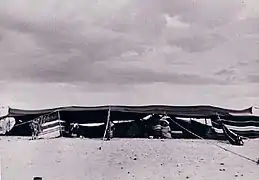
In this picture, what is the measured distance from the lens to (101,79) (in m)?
4.36

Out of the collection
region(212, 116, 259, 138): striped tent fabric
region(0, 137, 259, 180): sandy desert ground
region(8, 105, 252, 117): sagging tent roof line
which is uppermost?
region(8, 105, 252, 117): sagging tent roof line

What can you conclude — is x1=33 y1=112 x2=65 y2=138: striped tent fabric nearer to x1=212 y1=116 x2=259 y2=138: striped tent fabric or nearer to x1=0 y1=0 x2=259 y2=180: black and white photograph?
x1=0 y1=0 x2=259 y2=180: black and white photograph

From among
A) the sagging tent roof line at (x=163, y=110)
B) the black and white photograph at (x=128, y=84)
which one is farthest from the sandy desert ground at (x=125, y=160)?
the sagging tent roof line at (x=163, y=110)

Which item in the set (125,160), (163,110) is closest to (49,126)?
(125,160)

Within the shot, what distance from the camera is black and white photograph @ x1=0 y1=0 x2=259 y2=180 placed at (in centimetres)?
432

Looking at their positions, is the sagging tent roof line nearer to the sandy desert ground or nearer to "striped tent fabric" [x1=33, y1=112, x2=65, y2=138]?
"striped tent fabric" [x1=33, y1=112, x2=65, y2=138]

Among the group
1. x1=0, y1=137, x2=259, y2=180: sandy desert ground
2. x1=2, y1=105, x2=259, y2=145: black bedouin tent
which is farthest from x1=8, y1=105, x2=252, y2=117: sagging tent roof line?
x1=0, y1=137, x2=259, y2=180: sandy desert ground

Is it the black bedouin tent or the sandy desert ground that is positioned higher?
the black bedouin tent

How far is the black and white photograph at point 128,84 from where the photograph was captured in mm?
4320

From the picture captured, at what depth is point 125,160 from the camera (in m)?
4.30

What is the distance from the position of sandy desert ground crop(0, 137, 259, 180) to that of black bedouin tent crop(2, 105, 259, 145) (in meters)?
0.06

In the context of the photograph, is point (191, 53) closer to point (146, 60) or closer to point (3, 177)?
point (146, 60)

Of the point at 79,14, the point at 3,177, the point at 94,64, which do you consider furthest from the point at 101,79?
the point at 3,177

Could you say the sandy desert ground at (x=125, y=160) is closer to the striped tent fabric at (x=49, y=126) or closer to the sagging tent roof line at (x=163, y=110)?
the striped tent fabric at (x=49, y=126)
